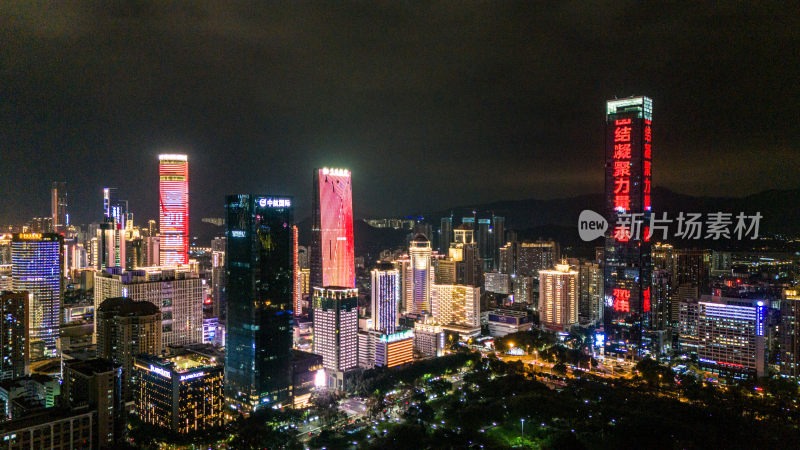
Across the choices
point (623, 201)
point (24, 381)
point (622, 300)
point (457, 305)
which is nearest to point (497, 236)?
point (457, 305)

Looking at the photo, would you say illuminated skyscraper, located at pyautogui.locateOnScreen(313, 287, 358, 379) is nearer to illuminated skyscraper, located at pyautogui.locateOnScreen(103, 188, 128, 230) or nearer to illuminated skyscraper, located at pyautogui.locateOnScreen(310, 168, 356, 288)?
illuminated skyscraper, located at pyautogui.locateOnScreen(310, 168, 356, 288)

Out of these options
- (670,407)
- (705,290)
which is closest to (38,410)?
(670,407)

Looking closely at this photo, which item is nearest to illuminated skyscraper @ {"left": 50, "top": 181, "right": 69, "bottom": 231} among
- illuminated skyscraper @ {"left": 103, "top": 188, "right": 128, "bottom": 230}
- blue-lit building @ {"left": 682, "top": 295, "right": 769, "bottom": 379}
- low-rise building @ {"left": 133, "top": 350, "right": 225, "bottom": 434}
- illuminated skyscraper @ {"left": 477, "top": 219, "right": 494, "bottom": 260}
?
illuminated skyscraper @ {"left": 103, "top": 188, "right": 128, "bottom": 230}

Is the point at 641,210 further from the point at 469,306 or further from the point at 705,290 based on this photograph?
the point at 469,306

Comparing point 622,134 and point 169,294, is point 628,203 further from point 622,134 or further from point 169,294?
point 169,294

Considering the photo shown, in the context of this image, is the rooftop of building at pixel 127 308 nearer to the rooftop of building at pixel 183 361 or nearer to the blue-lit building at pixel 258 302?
the rooftop of building at pixel 183 361
